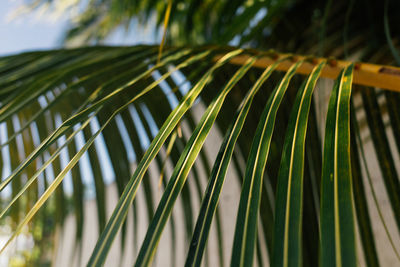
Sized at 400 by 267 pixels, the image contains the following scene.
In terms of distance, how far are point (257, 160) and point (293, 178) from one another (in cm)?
4

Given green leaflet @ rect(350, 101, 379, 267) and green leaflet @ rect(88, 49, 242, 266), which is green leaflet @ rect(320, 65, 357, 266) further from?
green leaflet @ rect(350, 101, 379, 267)

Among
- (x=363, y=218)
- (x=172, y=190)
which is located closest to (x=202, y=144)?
(x=172, y=190)

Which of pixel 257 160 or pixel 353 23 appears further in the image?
pixel 353 23

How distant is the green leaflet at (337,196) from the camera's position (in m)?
0.16

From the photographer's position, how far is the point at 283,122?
2.07ft

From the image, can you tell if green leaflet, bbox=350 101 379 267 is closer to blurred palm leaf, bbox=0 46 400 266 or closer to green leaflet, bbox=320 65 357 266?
blurred palm leaf, bbox=0 46 400 266

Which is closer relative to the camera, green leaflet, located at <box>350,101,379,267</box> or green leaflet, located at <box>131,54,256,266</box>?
green leaflet, located at <box>131,54,256,266</box>

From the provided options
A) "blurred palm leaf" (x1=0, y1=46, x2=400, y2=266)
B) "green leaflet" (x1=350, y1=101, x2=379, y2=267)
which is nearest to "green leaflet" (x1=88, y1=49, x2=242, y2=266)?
"blurred palm leaf" (x1=0, y1=46, x2=400, y2=266)

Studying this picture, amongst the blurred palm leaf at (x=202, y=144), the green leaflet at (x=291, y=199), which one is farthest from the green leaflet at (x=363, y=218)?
the green leaflet at (x=291, y=199)

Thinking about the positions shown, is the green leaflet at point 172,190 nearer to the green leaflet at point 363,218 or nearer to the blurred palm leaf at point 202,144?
the blurred palm leaf at point 202,144

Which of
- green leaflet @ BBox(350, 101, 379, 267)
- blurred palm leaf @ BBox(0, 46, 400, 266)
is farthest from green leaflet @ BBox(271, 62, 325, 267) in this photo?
green leaflet @ BBox(350, 101, 379, 267)

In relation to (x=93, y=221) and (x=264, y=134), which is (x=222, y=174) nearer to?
(x=264, y=134)

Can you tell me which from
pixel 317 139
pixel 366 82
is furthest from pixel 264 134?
pixel 317 139

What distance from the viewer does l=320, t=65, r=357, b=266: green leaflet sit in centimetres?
16
